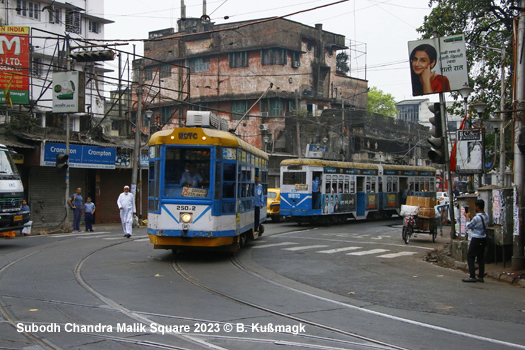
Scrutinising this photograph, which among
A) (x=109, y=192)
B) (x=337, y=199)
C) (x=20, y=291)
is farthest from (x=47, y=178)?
(x=20, y=291)

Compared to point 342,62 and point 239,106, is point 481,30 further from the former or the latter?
point 342,62

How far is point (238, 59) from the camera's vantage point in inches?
2287

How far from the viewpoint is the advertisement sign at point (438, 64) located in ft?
50.6

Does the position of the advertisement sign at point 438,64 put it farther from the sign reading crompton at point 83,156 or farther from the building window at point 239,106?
the building window at point 239,106

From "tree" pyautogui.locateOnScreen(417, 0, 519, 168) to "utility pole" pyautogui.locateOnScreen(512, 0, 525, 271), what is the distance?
11040 mm

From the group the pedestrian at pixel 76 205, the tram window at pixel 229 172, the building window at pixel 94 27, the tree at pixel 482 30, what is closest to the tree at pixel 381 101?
the building window at pixel 94 27

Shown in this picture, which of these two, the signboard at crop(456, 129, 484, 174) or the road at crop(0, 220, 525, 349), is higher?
the signboard at crop(456, 129, 484, 174)

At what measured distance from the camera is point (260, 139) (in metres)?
57.2

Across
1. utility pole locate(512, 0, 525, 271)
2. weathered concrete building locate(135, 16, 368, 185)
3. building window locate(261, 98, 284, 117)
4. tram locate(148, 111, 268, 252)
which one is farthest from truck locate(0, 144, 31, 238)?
building window locate(261, 98, 284, 117)

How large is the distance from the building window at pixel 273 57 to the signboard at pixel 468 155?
41.6 m

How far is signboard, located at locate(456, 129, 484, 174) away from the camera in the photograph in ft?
52.9

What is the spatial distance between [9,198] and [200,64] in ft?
151

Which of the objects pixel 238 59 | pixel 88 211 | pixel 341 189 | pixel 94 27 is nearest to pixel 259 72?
pixel 238 59

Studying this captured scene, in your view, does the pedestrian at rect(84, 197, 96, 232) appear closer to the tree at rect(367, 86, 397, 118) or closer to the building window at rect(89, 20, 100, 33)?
the building window at rect(89, 20, 100, 33)
